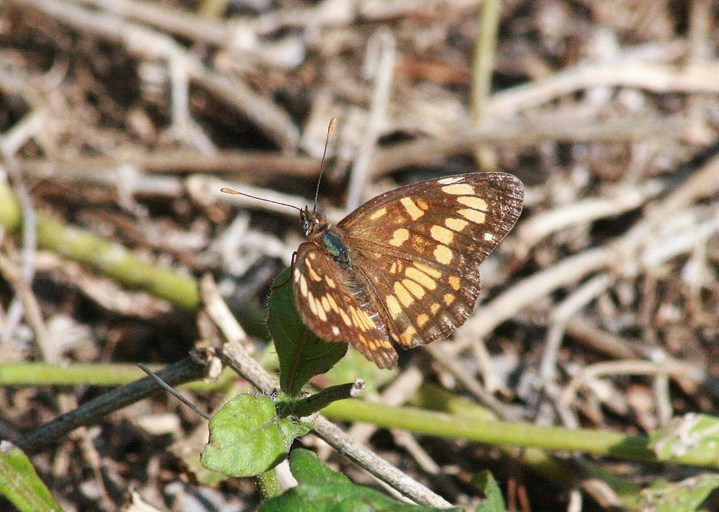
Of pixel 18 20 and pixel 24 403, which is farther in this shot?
pixel 18 20

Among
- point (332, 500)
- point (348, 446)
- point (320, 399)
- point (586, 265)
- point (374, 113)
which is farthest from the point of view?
point (374, 113)

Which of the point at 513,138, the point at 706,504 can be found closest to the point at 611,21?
the point at 513,138

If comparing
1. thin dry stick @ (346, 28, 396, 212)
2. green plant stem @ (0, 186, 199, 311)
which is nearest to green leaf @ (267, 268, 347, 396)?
green plant stem @ (0, 186, 199, 311)

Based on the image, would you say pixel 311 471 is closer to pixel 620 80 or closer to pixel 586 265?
pixel 586 265

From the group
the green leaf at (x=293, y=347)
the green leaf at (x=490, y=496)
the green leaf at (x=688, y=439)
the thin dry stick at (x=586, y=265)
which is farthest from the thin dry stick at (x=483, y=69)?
the green leaf at (x=293, y=347)

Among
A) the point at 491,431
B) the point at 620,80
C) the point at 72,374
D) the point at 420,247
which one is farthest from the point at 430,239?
the point at 620,80

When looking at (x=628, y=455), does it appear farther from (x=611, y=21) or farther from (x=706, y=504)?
(x=611, y=21)

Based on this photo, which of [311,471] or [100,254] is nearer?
[311,471]
